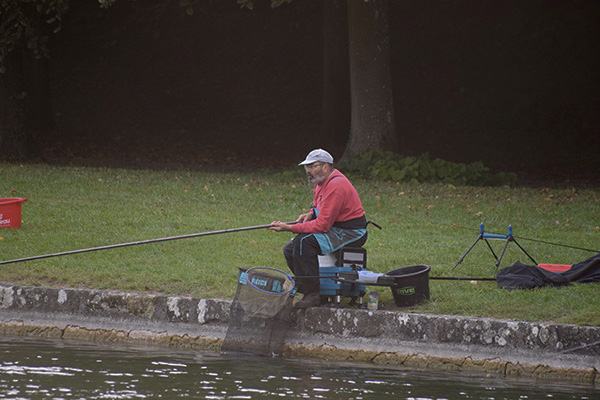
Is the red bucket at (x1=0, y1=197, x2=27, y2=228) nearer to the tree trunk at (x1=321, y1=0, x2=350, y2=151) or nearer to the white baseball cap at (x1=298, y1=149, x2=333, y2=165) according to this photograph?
the white baseball cap at (x1=298, y1=149, x2=333, y2=165)

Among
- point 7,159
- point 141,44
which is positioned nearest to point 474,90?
point 141,44

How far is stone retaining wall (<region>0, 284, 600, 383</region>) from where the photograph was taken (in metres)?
6.23

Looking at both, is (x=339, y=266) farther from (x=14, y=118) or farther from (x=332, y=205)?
(x=14, y=118)

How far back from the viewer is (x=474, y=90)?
24562 mm

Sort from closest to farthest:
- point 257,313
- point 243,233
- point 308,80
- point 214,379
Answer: point 214,379 < point 257,313 < point 243,233 < point 308,80

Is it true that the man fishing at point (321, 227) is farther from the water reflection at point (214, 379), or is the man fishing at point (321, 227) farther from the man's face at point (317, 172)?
the water reflection at point (214, 379)

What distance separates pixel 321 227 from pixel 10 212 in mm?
4406

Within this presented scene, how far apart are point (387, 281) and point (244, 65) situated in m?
20.0

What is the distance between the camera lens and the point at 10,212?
938cm

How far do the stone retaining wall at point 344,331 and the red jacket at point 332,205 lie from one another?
0.72 metres

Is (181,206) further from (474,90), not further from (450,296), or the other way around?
(474,90)

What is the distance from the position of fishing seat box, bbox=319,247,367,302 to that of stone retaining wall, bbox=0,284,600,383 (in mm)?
152

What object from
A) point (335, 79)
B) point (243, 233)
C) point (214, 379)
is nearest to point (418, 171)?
point (243, 233)

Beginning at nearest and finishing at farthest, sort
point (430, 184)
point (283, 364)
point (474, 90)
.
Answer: point (283, 364) → point (430, 184) → point (474, 90)
